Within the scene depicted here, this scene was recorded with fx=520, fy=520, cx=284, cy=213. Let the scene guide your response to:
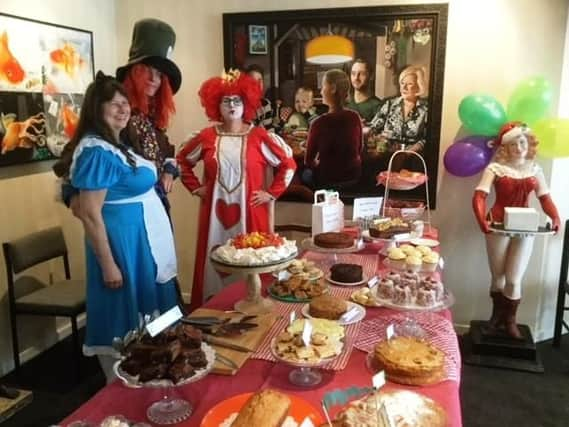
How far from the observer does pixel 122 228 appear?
212cm

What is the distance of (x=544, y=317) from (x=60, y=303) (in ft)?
9.39

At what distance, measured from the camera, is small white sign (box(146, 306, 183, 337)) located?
4.02ft

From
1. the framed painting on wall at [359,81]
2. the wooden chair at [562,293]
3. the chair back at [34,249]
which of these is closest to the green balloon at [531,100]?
the framed painting on wall at [359,81]

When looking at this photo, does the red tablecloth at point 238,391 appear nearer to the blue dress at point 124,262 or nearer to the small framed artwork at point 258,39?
the blue dress at point 124,262

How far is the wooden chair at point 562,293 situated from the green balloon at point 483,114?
0.72 metres

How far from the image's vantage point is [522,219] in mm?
2631

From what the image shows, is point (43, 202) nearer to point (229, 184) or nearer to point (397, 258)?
point (229, 184)

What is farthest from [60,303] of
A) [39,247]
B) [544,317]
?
[544,317]

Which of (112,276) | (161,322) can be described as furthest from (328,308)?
(112,276)

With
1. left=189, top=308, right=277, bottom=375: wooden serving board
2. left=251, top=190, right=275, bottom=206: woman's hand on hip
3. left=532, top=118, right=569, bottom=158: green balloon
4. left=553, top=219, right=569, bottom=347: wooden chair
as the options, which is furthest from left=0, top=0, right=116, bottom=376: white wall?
left=553, top=219, right=569, bottom=347: wooden chair

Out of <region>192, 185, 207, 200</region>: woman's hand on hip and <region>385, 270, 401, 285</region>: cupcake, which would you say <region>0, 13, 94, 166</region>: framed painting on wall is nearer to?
<region>192, 185, 207, 200</region>: woman's hand on hip

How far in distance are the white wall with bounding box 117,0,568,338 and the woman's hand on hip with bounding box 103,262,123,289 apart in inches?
62.6

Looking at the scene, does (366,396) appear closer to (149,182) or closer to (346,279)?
(346,279)

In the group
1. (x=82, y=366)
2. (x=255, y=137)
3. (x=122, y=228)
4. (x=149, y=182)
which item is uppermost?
(x=255, y=137)
